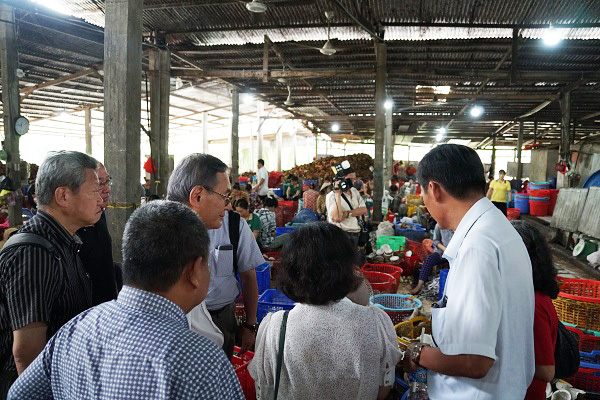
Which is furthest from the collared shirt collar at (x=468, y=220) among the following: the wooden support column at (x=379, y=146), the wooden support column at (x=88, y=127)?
the wooden support column at (x=88, y=127)

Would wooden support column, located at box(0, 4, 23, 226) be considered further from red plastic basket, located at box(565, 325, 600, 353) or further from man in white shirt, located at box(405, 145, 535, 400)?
red plastic basket, located at box(565, 325, 600, 353)

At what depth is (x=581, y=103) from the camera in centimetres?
1411

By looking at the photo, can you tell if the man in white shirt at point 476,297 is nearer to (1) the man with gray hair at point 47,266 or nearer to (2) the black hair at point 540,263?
(2) the black hair at point 540,263

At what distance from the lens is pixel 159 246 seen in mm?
1100

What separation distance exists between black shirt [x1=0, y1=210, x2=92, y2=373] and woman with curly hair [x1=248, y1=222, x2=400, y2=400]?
894 mm

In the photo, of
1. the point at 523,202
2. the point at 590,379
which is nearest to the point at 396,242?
the point at 590,379

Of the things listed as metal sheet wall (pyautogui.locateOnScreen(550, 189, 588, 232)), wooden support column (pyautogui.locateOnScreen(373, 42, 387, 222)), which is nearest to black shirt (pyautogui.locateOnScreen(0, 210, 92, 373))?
wooden support column (pyautogui.locateOnScreen(373, 42, 387, 222))

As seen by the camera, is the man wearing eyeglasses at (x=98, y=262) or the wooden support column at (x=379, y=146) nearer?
the man wearing eyeglasses at (x=98, y=262)

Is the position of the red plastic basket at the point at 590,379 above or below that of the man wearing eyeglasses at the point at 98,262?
below

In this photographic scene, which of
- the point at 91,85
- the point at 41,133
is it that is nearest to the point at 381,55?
the point at 91,85

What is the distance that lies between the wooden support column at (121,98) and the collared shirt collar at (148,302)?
2978mm

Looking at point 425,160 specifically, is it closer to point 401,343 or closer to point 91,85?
point 401,343

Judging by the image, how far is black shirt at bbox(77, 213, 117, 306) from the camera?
7.10 ft

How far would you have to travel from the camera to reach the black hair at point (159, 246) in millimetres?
1082
